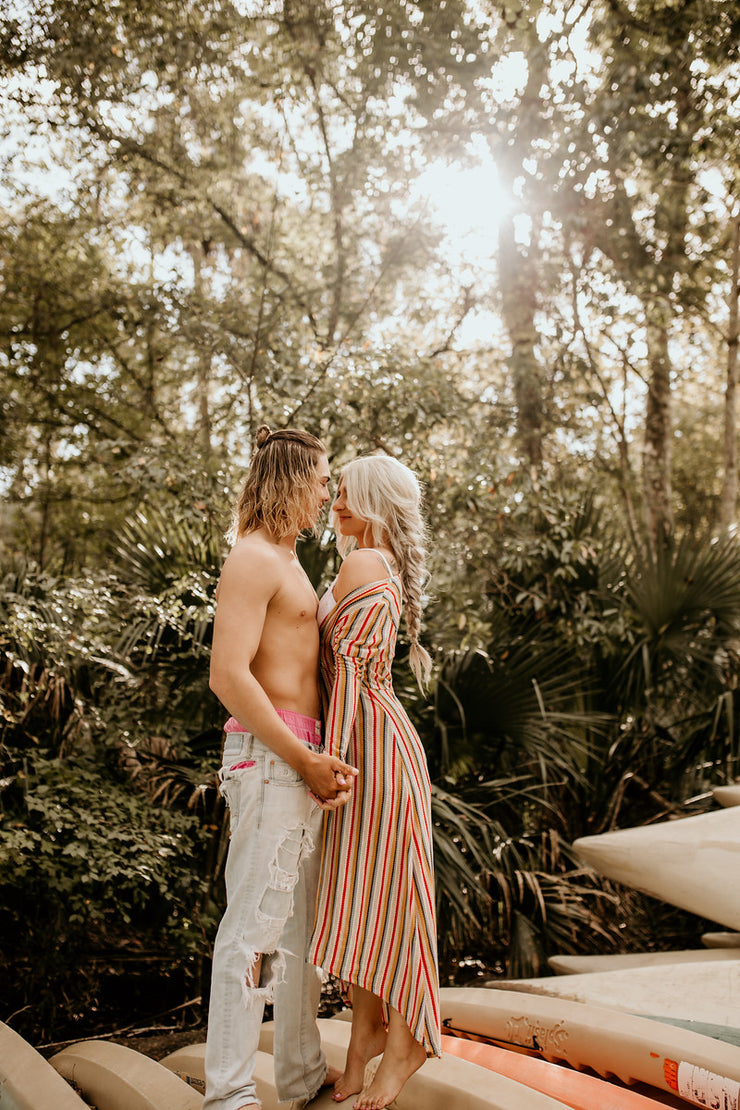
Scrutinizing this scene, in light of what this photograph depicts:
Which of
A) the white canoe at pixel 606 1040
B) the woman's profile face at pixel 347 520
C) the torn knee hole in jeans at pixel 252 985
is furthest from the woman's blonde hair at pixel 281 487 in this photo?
the white canoe at pixel 606 1040

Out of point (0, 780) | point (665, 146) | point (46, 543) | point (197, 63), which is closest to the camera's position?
point (0, 780)

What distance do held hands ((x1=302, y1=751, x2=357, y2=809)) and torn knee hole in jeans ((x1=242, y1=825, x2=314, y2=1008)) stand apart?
4.8 inches

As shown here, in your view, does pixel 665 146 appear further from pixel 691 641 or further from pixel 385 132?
pixel 691 641

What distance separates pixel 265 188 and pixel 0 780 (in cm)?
897

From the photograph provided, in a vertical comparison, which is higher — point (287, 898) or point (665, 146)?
point (665, 146)

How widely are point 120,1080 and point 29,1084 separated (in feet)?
0.91

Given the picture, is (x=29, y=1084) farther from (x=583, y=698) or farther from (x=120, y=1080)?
(x=583, y=698)

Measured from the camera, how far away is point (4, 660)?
4730 mm

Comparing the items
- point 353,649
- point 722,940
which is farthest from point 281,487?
point 722,940

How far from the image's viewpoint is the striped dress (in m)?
2.46

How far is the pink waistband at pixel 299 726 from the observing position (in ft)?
8.21

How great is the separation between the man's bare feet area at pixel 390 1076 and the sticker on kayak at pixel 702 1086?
819 millimetres

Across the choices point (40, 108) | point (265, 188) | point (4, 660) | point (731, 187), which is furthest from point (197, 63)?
point (4, 660)

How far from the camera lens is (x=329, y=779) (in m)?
2.38
